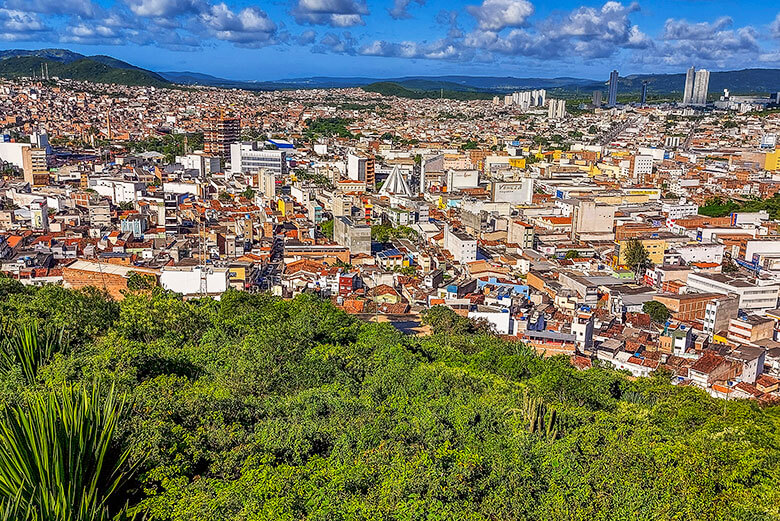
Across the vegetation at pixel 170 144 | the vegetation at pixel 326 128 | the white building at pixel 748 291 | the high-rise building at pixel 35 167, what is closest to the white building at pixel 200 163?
the vegetation at pixel 170 144

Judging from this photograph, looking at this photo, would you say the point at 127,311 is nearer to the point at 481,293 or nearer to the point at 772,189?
the point at 481,293

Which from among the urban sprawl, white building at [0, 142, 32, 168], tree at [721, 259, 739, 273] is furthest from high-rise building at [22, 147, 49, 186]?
tree at [721, 259, 739, 273]

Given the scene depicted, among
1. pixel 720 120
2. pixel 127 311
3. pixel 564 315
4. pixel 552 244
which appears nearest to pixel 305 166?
pixel 552 244

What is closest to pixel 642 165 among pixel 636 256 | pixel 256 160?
pixel 636 256

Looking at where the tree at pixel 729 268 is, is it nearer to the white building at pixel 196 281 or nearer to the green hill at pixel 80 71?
the white building at pixel 196 281

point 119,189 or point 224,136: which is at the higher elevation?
point 224,136

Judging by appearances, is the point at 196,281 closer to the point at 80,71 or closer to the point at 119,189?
the point at 119,189
